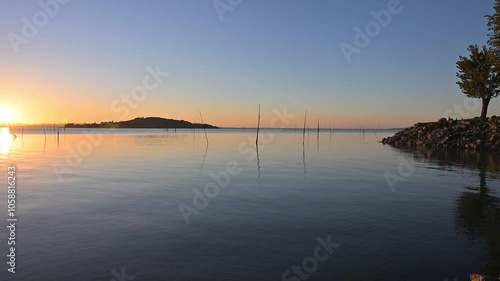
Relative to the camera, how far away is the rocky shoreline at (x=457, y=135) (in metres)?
50.6

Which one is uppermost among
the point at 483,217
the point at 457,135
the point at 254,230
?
the point at 457,135

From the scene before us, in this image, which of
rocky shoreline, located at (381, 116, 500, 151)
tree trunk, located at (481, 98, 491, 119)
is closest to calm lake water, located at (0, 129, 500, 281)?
rocky shoreline, located at (381, 116, 500, 151)

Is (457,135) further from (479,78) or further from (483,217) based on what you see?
(483,217)

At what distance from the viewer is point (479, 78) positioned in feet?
211

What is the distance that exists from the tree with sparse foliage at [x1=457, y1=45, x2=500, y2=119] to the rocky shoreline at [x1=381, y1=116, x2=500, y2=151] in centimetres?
598

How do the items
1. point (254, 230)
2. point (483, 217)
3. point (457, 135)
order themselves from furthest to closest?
point (457, 135)
point (483, 217)
point (254, 230)

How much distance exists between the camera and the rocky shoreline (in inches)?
1993

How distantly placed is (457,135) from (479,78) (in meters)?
16.4

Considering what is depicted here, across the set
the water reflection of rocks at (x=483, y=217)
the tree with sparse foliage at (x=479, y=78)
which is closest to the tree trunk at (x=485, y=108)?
the tree with sparse foliage at (x=479, y=78)

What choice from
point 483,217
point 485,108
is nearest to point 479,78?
point 485,108

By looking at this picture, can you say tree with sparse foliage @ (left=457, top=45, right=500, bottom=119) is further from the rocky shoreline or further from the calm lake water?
the calm lake water

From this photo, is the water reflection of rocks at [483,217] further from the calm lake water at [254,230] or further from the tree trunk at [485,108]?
the tree trunk at [485,108]

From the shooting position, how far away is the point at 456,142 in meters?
55.4

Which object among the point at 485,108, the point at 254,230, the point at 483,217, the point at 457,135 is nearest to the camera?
the point at 254,230
